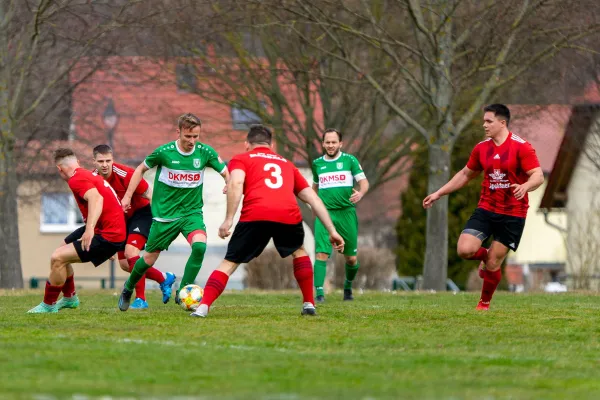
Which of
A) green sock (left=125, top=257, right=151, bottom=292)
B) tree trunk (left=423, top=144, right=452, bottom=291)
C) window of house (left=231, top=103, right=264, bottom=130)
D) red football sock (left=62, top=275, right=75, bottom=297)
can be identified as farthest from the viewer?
Result: window of house (left=231, top=103, right=264, bottom=130)

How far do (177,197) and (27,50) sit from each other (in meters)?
12.2

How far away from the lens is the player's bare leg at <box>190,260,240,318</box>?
11.4 metres

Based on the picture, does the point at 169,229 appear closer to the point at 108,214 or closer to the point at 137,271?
the point at 137,271

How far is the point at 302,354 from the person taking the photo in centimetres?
862

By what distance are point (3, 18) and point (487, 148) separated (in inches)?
531

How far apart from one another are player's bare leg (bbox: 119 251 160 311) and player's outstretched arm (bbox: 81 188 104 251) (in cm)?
101

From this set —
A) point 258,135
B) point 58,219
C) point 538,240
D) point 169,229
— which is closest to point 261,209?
point 258,135

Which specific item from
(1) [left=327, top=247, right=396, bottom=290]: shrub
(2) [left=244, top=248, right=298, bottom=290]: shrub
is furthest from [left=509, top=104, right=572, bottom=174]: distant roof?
(2) [left=244, top=248, right=298, bottom=290]: shrub

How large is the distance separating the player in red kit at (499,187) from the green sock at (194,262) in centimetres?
245

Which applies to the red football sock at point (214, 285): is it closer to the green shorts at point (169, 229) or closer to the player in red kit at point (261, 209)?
the player in red kit at point (261, 209)

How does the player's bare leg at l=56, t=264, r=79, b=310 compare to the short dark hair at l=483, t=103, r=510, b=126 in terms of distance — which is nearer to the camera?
the short dark hair at l=483, t=103, r=510, b=126

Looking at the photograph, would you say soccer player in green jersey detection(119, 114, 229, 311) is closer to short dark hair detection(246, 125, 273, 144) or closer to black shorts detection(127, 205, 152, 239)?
black shorts detection(127, 205, 152, 239)

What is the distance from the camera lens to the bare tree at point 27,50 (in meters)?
23.0

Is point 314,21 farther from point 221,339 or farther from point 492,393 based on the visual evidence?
point 492,393
